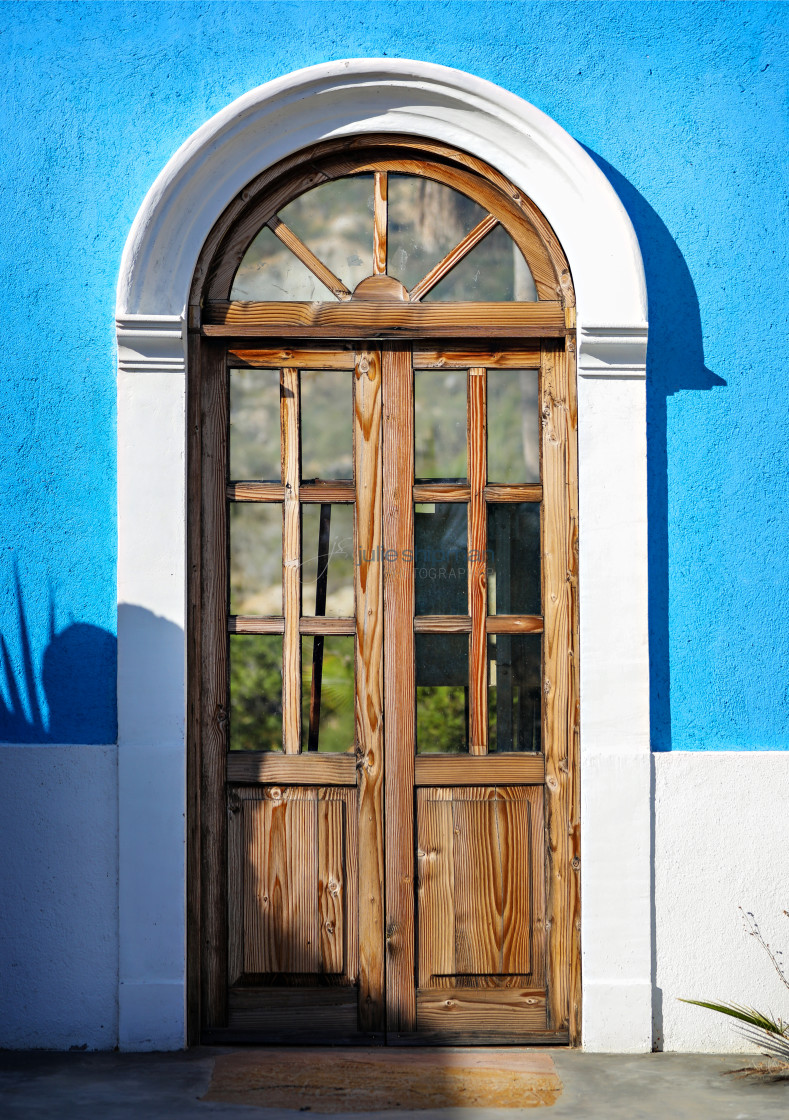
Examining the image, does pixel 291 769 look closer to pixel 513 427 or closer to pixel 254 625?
Result: pixel 254 625

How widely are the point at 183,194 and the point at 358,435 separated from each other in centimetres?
109

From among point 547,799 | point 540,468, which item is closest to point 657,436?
point 540,468

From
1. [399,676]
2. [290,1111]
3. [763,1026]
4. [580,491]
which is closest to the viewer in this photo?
[290,1111]

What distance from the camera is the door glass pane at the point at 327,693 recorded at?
3.90 meters

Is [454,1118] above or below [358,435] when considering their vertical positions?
below

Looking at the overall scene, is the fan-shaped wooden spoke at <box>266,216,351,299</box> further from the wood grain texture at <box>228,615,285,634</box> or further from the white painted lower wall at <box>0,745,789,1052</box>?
the white painted lower wall at <box>0,745,789,1052</box>

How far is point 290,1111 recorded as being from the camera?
3.23 meters

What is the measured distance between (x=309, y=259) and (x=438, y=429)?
816mm

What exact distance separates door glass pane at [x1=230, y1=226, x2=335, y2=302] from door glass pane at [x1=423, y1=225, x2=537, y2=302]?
46cm

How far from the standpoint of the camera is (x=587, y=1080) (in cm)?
347

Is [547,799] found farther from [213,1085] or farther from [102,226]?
[102,226]

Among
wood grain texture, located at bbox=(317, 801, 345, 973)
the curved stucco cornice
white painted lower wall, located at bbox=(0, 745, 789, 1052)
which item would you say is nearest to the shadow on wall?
the curved stucco cornice

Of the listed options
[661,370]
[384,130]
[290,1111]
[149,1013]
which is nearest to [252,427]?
[384,130]

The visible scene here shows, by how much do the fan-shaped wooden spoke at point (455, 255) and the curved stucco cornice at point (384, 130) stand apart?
196 mm
